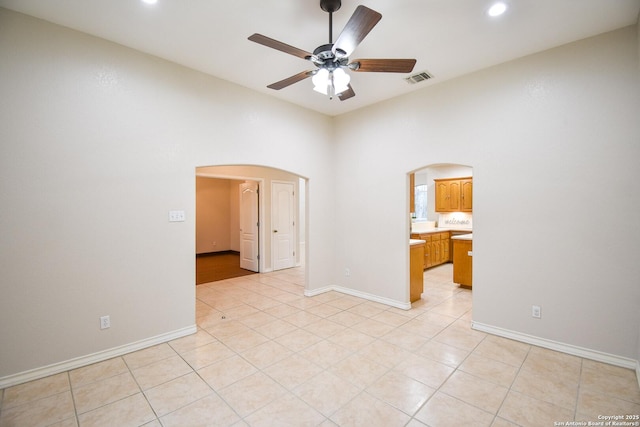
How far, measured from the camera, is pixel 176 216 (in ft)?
11.1

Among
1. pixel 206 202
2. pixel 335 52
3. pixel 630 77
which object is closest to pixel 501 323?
pixel 630 77

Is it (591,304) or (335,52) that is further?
(591,304)

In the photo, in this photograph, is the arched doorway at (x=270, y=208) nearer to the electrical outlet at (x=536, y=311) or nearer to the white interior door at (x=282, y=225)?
the white interior door at (x=282, y=225)

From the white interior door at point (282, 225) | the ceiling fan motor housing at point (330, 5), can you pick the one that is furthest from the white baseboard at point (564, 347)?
the white interior door at point (282, 225)

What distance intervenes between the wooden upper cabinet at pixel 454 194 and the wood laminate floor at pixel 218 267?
5.37 m

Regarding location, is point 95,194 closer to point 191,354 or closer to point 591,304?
point 191,354

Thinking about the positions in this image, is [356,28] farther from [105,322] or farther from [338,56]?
[105,322]

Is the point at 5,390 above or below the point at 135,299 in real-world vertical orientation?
below

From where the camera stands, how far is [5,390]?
2.38 m

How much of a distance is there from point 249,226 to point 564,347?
612cm

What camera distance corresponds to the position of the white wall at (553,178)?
8.90 feet

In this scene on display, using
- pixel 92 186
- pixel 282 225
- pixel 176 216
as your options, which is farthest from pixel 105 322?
pixel 282 225

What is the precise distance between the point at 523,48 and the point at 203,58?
3.54 m

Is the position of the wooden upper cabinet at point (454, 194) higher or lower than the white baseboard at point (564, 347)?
higher
